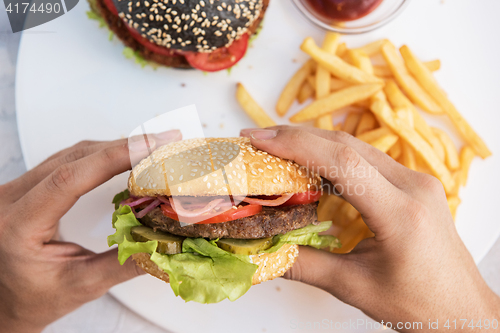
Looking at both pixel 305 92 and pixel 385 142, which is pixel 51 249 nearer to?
pixel 305 92

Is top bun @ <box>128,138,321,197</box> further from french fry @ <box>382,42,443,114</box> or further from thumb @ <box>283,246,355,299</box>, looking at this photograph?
french fry @ <box>382,42,443,114</box>

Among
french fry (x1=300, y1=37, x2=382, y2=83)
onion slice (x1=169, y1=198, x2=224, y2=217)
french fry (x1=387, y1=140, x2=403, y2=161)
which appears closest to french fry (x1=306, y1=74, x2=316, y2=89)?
french fry (x1=300, y1=37, x2=382, y2=83)

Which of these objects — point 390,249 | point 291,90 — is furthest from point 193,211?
point 291,90

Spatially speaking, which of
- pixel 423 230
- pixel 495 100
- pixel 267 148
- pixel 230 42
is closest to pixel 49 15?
pixel 230 42

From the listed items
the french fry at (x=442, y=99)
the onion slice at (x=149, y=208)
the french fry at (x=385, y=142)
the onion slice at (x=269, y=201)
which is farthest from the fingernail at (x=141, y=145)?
the french fry at (x=442, y=99)

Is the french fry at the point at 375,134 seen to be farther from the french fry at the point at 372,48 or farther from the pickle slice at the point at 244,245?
the pickle slice at the point at 244,245

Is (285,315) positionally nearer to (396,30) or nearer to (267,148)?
(267,148)
